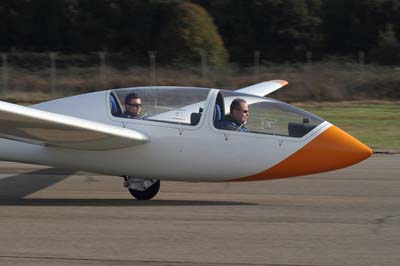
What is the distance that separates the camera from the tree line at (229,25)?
46.7 meters

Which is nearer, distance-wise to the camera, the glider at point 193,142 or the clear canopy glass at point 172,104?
the glider at point 193,142

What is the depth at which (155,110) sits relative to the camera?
34.3 ft

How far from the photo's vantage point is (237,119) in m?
10.3

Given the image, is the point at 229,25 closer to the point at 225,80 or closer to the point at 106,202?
the point at 225,80

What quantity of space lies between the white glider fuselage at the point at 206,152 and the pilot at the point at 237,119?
0.24 ft

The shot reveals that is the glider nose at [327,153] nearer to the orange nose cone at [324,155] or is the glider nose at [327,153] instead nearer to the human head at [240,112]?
the orange nose cone at [324,155]

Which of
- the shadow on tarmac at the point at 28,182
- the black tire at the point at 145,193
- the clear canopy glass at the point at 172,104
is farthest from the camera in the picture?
the shadow on tarmac at the point at 28,182

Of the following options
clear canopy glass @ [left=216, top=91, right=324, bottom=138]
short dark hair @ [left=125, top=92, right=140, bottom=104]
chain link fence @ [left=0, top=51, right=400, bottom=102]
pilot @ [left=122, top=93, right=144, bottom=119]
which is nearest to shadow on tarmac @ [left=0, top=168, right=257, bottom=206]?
clear canopy glass @ [left=216, top=91, right=324, bottom=138]

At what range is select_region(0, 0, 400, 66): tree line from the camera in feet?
153

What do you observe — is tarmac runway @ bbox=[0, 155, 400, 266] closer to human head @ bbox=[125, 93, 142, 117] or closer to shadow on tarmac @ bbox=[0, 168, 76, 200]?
shadow on tarmac @ bbox=[0, 168, 76, 200]

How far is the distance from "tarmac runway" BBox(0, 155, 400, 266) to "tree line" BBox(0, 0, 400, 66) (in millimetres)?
33393

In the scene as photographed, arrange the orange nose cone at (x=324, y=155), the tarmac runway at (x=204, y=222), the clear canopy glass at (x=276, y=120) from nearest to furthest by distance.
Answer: the tarmac runway at (x=204, y=222)
the orange nose cone at (x=324, y=155)
the clear canopy glass at (x=276, y=120)

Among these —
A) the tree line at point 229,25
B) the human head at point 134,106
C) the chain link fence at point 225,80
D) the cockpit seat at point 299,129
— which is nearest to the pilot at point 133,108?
the human head at point 134,106

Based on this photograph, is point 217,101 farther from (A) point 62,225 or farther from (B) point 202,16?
(B) point 202,16
